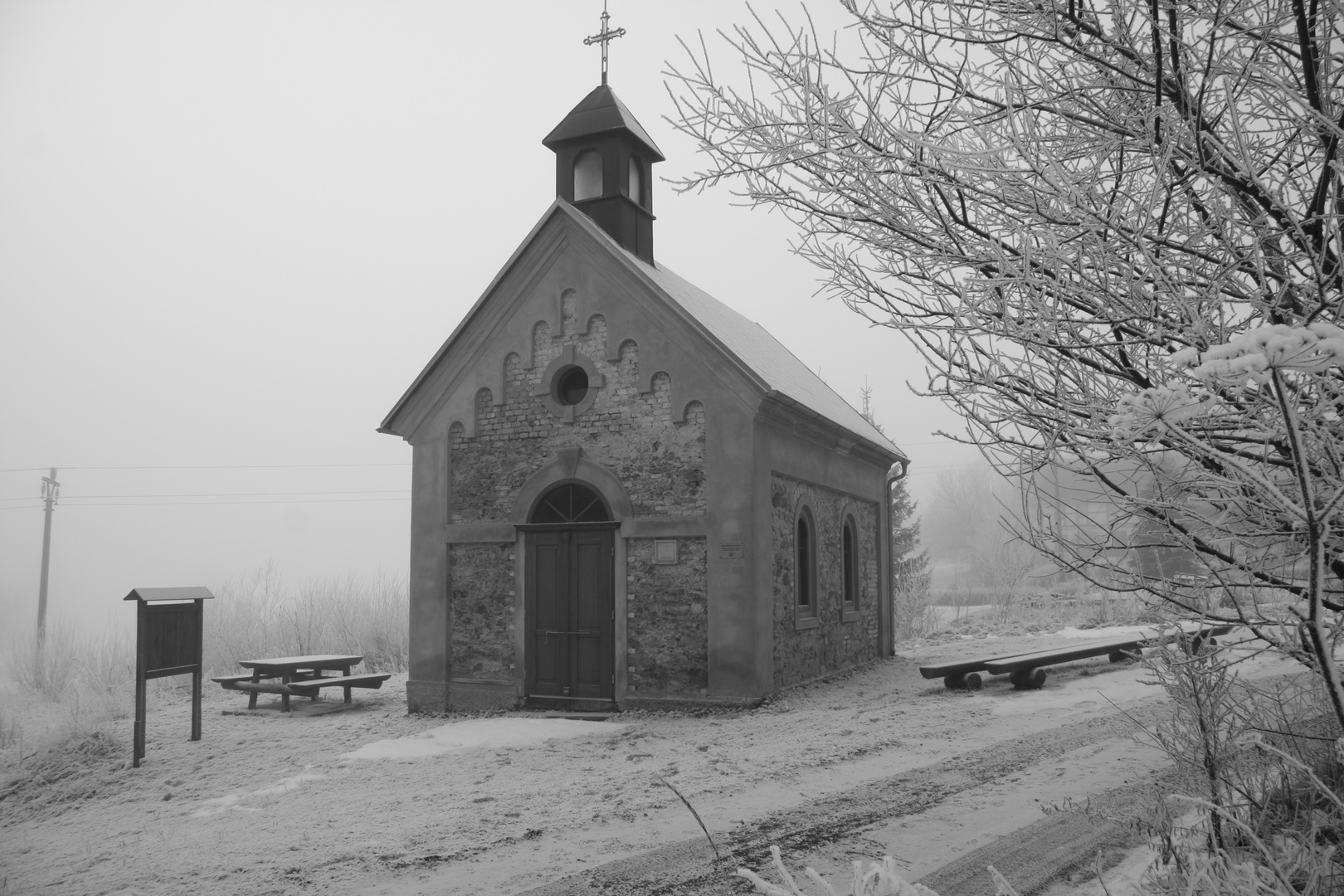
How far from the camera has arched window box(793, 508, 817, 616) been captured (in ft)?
46.5

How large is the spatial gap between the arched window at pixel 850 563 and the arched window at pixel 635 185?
6.38 meters

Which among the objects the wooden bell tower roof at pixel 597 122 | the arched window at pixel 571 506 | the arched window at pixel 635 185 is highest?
the wooden bell tower roof at pixel 597 122

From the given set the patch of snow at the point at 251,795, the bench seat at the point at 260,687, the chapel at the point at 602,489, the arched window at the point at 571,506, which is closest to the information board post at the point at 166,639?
the bench seat at the point at 260,687

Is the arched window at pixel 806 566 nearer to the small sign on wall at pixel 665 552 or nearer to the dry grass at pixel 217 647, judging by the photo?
the small sign on wall at pixel 665 552

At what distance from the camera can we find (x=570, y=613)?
12969 millimetres

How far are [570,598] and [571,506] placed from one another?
1258 mm

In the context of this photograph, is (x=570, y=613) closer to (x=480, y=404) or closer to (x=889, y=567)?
(x=480, y=404)

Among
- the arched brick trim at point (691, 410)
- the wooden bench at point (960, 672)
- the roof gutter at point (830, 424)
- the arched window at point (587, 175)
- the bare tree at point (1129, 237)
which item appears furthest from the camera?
the arched window at point (587, 175)

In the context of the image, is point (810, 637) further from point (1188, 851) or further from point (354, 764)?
point (1188, 851)

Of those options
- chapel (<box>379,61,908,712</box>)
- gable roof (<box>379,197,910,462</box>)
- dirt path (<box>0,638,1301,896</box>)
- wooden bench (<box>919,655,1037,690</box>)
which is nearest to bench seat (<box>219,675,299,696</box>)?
dirt path (<box>0,638,1301,896</box>)

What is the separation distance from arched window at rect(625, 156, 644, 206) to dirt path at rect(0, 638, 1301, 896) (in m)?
8.00

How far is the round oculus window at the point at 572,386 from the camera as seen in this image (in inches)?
536

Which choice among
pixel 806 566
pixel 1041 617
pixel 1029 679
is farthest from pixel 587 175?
pixel 1041 617

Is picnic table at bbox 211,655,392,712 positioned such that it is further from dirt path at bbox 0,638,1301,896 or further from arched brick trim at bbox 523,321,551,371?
arched brick trim at bbox 523,321,551,371
